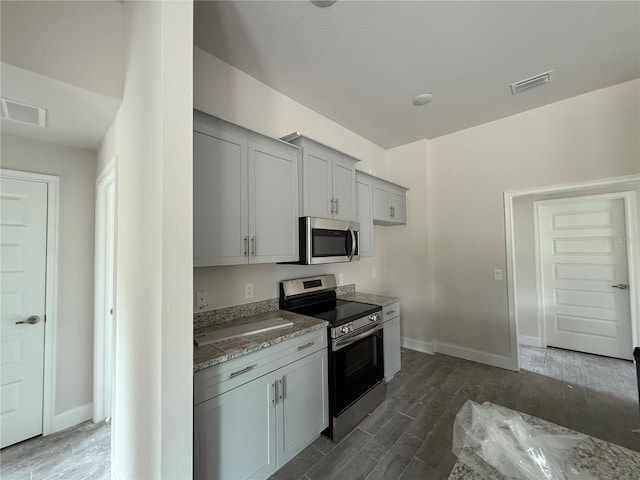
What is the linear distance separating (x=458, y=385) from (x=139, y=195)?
3355mm

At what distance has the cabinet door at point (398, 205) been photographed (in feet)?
12.0

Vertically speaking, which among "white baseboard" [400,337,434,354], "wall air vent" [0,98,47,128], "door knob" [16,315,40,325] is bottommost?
"white baseboard" [400,337,434,354]

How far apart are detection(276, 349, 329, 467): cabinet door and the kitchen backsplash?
2.21 ft

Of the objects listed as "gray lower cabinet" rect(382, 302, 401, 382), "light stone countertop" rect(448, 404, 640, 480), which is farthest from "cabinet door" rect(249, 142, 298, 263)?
"light stone countertop" rect(448, 404, 640, 480)

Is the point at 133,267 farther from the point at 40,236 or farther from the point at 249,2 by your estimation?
the point at 249,2

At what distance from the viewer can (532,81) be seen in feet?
8.48

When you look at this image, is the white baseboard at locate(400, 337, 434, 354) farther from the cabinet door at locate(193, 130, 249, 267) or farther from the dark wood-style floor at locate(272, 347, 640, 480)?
the cabinet door at locate(193, 130, 249, 267)

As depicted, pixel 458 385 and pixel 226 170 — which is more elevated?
pixel 226 170

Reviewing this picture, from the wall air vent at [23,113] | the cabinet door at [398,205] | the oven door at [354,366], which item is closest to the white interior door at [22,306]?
the wall air vent at [23,113]

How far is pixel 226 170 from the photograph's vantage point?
1839 mm

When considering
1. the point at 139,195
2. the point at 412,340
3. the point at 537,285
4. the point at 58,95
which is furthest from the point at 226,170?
the point at 537,285

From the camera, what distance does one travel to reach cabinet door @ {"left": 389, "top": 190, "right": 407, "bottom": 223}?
365 cm

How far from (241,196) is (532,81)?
296 cm

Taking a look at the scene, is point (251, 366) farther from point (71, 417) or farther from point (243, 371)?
point (71, 417)
